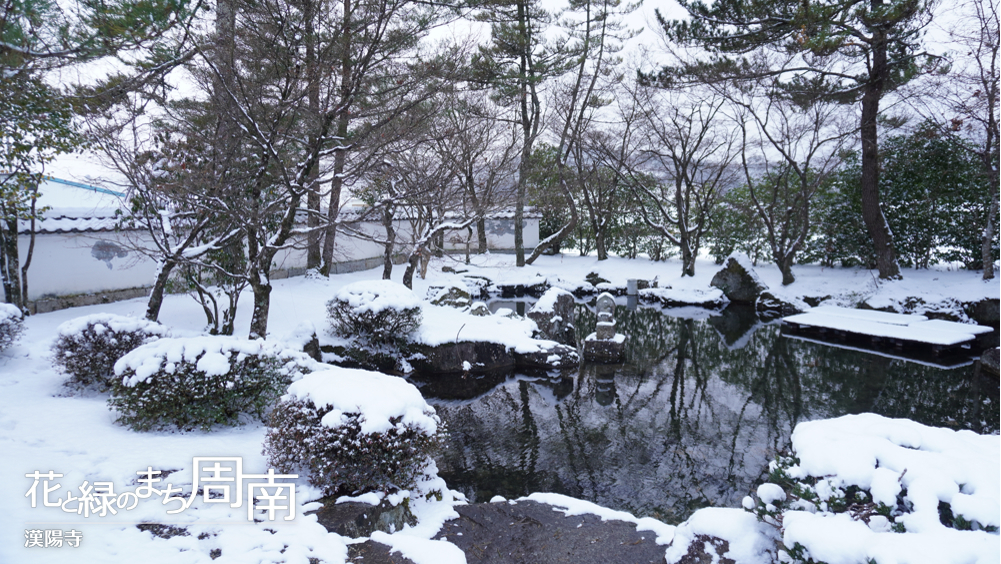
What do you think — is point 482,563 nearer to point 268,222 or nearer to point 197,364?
point 197,364

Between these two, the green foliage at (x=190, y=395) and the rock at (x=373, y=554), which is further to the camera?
the green foliage at (x=190, y=395)

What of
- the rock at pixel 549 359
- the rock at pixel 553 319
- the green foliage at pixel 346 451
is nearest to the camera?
the green foliage at pixel 346 451

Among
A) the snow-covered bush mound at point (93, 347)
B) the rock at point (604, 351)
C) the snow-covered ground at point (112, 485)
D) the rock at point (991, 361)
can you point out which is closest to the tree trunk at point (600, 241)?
the rock at point (604, 351)

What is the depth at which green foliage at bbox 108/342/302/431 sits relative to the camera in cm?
497

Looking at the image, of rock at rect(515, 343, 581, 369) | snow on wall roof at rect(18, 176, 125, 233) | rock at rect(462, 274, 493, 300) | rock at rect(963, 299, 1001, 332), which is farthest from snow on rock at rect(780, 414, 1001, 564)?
rock at rect(462, 274, 493, 300)

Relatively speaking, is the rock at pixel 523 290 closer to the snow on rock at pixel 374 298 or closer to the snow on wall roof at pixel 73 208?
the snow on rock at pixel 374 298

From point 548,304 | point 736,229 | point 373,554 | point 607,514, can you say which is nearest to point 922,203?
point 736,229

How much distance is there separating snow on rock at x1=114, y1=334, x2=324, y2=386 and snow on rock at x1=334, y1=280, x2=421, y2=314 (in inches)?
154

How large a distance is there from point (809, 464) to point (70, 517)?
171 inches

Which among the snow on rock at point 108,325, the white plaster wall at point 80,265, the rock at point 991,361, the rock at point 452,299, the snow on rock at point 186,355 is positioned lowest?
the rock at point 991,361

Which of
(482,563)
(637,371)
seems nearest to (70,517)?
(482,563)

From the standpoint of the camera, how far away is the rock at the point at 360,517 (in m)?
3.57

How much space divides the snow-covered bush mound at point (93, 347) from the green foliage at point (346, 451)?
3.09 m

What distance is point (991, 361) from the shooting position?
9586 mm
